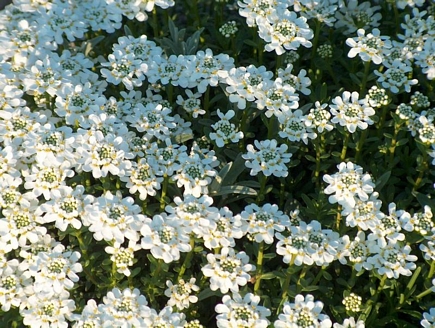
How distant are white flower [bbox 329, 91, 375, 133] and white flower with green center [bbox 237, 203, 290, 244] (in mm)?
856

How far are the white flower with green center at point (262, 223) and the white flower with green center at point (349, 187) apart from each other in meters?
0.36

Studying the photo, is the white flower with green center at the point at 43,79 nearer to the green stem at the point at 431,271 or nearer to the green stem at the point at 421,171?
the green stem at the point at 421,171

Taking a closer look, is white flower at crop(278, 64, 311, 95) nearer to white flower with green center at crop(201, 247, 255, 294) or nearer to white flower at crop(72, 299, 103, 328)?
white flower with green center at crop(201, 247, 255, 294)

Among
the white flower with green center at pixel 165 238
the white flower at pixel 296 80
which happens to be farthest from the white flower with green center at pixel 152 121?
the white flower at pixel 296 80

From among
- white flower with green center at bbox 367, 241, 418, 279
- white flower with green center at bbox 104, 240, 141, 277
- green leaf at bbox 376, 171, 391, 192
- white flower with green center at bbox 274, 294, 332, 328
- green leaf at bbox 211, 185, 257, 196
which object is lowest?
white flower with green center at bbox 104, 240, 141, 277

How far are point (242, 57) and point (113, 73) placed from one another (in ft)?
5.03

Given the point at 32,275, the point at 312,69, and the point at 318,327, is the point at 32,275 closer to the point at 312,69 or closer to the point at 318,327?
the point at 318,327

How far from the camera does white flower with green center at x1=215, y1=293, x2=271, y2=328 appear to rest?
3.96 metres

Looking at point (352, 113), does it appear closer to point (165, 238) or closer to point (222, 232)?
point (222, 232)

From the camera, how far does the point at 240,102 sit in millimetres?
4750

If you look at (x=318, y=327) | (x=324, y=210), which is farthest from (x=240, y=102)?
(x=318, y=327)

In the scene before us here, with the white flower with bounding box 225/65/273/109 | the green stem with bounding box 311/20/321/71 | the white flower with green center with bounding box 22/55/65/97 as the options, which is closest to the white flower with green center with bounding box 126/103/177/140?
the white flower with bounding box 225/65/273/109

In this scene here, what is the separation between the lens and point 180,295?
4309 millimetres

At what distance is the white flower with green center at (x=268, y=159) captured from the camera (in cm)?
455
